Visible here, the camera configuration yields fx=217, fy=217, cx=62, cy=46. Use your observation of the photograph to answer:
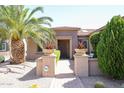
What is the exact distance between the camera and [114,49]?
12.3 meters

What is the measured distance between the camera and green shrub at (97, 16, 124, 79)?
1227 cm

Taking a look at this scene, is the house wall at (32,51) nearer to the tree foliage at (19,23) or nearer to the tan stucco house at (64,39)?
the tan stucco house at (64,39)

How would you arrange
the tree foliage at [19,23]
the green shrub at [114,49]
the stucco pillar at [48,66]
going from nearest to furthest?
the green shrub at [114,49] < the stucco pillar at [48,66] < the tree foliage at [19,23]

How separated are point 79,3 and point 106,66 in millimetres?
5804

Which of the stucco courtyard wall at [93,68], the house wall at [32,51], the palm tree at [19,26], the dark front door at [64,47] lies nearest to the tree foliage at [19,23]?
the palm tree at [19,26]

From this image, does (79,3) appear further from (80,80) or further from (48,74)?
(48,74)

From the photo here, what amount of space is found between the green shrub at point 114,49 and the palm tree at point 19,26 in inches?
353

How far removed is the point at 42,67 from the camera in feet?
47.2

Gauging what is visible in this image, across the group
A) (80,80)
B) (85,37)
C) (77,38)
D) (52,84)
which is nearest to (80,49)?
(80,80)

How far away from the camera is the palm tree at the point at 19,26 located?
62.3 feet

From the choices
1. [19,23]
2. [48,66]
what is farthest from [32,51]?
[48,66]

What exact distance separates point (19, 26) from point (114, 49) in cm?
1007

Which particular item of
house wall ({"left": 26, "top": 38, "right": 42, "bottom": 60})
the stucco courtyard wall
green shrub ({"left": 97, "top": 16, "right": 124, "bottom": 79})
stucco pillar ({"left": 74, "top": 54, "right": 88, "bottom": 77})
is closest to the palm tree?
house wall ({"left": 26, "top": 38, "right": 42, "bottom": 60})

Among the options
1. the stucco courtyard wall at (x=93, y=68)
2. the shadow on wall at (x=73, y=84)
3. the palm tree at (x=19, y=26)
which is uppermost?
the palm tree at (x=19, y=26)
